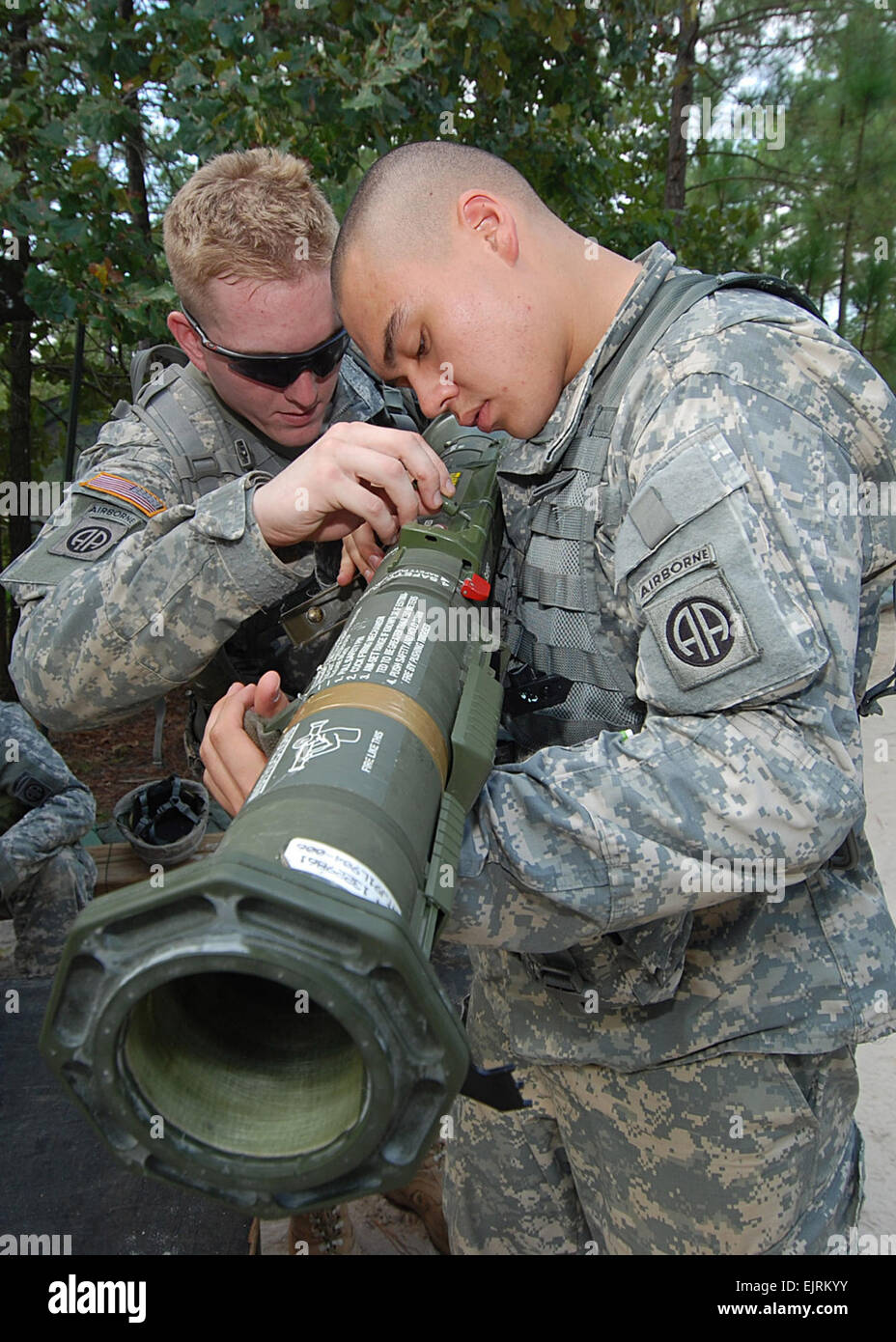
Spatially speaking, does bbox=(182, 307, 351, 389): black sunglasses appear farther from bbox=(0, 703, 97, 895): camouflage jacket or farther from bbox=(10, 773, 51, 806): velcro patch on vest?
bbox=(10, 773, 51, 806): velcro patch on vest

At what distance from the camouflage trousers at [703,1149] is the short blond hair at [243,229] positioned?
1.95 meters

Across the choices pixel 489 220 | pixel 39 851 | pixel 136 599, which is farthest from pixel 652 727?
pixel 39 851

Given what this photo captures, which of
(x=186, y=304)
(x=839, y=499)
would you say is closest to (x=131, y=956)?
(x=839, y=499)

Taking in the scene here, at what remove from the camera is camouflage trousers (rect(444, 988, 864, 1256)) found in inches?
68.8

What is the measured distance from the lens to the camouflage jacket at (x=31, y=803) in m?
4.87

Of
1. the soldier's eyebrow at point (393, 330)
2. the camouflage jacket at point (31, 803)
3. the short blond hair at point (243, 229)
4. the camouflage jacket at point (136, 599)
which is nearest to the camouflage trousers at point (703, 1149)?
→ the camouflage jacket at point (136, 599)

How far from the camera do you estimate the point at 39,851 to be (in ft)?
16.1

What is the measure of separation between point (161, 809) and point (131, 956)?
194 inches

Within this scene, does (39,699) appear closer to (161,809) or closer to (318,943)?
(318,943)

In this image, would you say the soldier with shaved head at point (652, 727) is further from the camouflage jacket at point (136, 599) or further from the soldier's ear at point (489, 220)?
the camouflage jacket at point (136, 599)

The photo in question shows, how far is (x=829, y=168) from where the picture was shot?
920 centimetres

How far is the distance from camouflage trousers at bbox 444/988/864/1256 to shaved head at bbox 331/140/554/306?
1527 millimetres

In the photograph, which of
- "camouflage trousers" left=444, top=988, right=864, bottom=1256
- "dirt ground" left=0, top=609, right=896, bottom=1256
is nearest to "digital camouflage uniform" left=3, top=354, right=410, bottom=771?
"camouflage trousers" left=444, top=988, right=864, bottom=1256

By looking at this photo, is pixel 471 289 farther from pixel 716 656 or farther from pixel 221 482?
pixel 221 482
